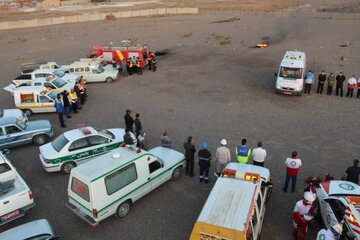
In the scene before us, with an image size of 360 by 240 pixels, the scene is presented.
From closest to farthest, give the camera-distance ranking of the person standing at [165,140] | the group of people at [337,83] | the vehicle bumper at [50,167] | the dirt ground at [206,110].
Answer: the dirt ground at [206,110]
the vehicle bumper at [50,167]
the person standing at [165,140]
the group of people at [337,83]

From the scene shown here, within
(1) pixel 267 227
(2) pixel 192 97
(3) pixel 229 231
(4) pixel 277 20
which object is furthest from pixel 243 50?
(3) pixel 229 231

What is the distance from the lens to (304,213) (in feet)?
29.2

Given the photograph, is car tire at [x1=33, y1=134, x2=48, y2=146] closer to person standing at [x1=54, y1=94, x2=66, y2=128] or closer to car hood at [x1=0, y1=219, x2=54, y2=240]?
person standing at [x1=54, y1=94, x2=66, y2=128]

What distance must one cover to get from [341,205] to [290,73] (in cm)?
1323

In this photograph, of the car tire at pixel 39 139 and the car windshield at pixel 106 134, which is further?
the car tire at pixel 39 139

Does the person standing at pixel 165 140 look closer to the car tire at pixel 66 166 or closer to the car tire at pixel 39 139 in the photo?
the car tire at pixel 66 166

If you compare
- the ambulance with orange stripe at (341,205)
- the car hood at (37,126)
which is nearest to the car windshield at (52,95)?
the car hood at (37,126)

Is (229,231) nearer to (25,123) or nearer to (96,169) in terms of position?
(96,169)

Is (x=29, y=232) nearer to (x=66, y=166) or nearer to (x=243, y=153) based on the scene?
(x=66, y=166)

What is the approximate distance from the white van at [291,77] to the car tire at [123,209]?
13371mm

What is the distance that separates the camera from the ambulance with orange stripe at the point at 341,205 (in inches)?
315

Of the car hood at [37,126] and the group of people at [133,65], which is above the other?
the group of people at [133,65]

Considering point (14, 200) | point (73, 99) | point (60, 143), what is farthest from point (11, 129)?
point (14, 200)

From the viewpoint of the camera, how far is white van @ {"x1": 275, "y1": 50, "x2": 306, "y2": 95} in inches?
806
